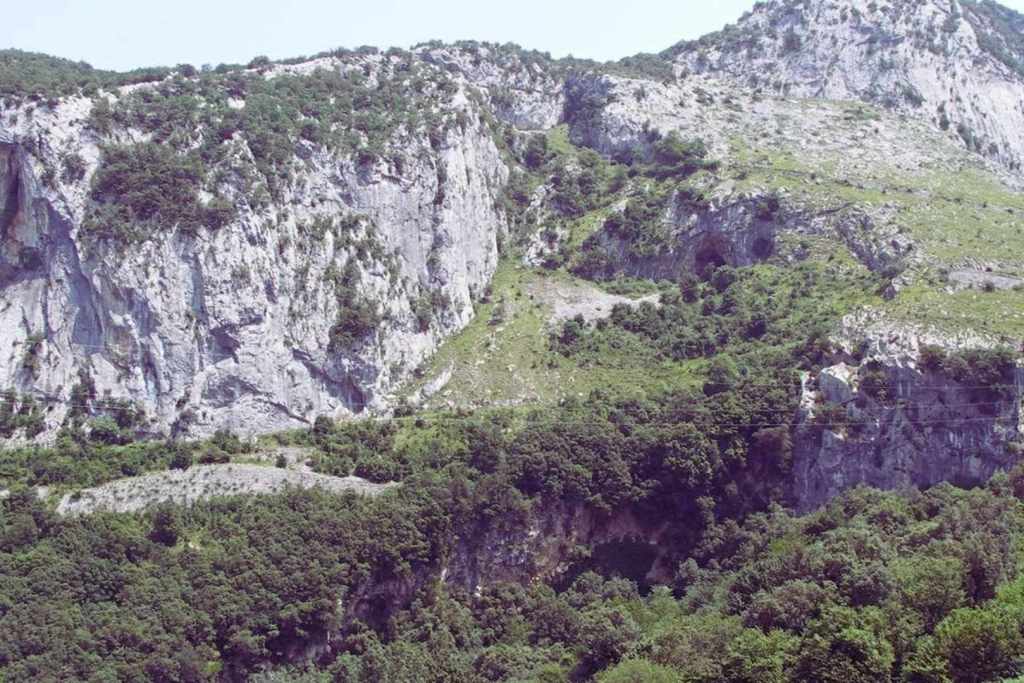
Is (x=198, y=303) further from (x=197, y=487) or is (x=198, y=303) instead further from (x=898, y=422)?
(x=898, y=422)

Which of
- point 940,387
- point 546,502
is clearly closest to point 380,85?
point 546,502

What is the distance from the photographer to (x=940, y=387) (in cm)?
8594

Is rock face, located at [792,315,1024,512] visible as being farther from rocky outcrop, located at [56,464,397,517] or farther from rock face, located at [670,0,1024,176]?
rock face, located at [670,0,1024,176]

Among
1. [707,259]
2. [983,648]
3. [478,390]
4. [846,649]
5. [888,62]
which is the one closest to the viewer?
[983,648]

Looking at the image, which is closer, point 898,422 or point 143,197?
point 898,422

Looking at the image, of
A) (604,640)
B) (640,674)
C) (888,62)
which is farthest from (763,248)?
(640,674)

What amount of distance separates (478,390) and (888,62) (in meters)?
80.9

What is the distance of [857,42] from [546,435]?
3517 inches

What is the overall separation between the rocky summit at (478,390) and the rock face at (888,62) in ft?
68.3

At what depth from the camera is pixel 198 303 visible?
9931 cm

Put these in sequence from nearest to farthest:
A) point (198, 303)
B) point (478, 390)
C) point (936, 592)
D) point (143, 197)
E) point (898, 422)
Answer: point (936, 592) < point (898, 422) < point (198, 303) < point (143, 197) < point (478, 390)

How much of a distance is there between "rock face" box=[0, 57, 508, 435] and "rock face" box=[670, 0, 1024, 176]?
223 feet

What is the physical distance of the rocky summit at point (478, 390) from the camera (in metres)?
74.6

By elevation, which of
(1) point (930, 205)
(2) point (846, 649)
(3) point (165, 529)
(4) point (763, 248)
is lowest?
(3) point (165, 529)
